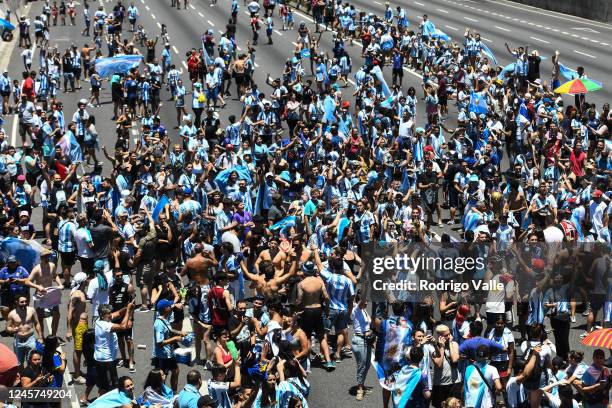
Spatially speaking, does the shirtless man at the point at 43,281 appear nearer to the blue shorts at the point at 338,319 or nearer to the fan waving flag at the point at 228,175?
the blue shorts at the point at 338,319

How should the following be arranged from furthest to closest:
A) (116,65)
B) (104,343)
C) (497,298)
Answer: (116,65) → (497,298) → (104,343)

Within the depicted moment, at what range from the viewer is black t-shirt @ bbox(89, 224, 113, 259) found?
65.5 ft

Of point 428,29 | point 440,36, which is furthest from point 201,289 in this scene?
point 428,29

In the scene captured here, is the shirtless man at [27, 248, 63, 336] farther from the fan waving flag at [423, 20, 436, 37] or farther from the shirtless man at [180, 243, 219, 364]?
the fan waving flag at [423, 20, 436, 37]

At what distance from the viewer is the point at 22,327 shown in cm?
1584

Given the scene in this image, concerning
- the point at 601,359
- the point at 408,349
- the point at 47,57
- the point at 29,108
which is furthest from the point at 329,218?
the point at 47,57

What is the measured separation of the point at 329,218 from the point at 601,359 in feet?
22.1

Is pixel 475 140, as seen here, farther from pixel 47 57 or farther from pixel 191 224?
pixel 47 57

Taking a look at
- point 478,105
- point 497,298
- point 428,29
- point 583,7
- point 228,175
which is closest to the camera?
point 497,298

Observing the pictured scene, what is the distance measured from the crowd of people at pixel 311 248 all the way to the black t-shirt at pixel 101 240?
44mm

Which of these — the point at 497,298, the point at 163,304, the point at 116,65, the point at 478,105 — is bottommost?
the point at 116,65

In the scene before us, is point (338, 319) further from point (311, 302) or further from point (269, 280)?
point (269, 280)

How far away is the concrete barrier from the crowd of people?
24.9 m

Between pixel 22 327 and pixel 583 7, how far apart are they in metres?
46.4
